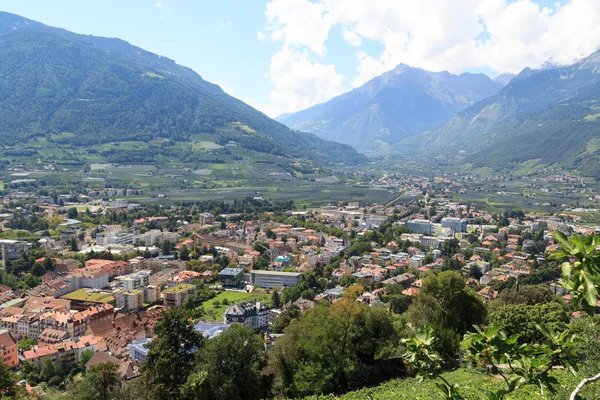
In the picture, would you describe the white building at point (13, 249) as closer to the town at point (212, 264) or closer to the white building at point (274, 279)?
the town at point (212, 264)

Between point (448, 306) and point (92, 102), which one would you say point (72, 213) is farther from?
point (92, 102)

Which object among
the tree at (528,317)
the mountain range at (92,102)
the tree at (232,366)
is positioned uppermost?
the mountain range at (92,102)

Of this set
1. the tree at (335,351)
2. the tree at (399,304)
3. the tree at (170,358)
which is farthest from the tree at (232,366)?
the tree at (399,304)

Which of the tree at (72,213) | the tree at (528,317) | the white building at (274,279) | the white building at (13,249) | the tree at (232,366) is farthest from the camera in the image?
the tree at (72,213)

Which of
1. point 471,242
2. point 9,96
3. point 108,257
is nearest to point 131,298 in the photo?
point 108,257

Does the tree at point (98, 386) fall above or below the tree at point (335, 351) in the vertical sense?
below

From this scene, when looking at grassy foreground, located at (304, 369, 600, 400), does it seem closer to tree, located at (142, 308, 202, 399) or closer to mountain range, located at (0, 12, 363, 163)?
tree, located at (142, 308, 202, 399)

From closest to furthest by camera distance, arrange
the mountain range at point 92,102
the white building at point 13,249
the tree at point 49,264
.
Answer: the tree at point 49,264, the white building at point 13,249, the mountain range at point 92,102

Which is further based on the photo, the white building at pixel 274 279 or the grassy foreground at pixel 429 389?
the white building at pixel 274 279

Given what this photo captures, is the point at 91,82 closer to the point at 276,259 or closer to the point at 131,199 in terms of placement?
the point at 131,199
